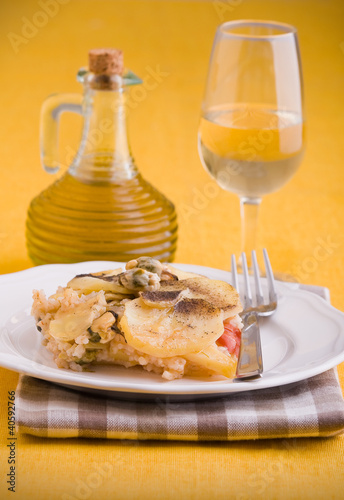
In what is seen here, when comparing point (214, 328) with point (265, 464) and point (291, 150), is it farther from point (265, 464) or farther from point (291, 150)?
point (291, 150)

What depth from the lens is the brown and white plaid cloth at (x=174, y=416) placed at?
151 centimetres

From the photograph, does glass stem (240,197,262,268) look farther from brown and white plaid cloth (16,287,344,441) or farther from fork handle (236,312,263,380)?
brown and white plaid cloth (16,287,344,441)

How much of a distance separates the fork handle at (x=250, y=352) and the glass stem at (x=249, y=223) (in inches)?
23.0

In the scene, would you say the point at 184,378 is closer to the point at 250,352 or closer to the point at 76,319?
the point at 250,352

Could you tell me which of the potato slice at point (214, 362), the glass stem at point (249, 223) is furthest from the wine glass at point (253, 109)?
the potato slice at point (214, 362)

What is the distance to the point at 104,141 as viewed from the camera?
7.77 feet

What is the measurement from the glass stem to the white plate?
0.29 m

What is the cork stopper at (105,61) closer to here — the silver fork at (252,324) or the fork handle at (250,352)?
the silver fork at (252,324)

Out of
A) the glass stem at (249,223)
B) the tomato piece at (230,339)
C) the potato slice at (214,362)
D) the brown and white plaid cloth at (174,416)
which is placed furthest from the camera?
the glass stem at (249,223)

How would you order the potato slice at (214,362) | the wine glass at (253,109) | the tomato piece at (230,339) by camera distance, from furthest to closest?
the wine glass at (253,109) < the tomato piece at (230,339) < the potato slice at (214,362)

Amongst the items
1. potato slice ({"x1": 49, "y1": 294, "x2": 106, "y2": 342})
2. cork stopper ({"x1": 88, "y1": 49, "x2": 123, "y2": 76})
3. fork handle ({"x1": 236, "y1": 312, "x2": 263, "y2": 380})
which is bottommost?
fork handle ({"x1": 236, "y1": 312, "x2": 263, "y2": 380})

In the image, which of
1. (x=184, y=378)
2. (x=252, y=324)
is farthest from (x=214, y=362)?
(x=252, y=324)

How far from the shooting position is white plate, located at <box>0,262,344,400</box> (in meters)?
1.52

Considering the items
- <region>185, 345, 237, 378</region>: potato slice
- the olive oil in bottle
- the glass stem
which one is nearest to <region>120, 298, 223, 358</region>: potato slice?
<region>185, 345, 237, 378</region>: potato slice
